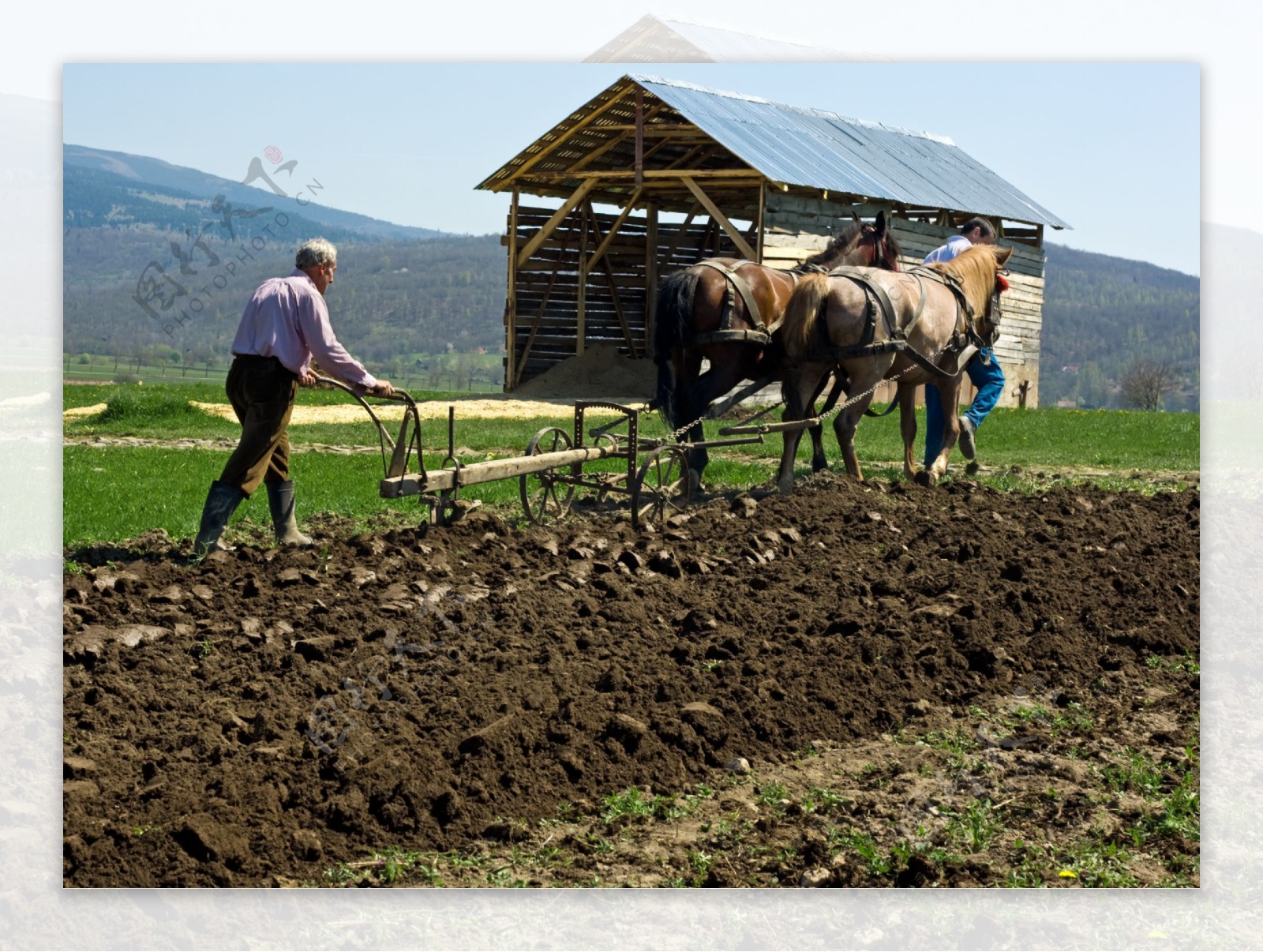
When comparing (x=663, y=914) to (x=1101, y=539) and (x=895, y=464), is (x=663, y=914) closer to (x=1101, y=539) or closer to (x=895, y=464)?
(x=1101, y=539)

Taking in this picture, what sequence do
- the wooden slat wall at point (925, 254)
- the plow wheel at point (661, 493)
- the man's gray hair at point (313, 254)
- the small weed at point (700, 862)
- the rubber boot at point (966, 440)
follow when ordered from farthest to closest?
the wooden slat wall at point (925, 254) < the rubber boot at point (966, 440) < the plow wheel at point (661, 493) < the man's gray hair at point (313, 254) < the small weed at point (700, 862)

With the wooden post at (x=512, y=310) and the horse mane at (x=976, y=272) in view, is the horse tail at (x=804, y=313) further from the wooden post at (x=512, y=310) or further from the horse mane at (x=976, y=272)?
the wooden post at (x=512, y=310)

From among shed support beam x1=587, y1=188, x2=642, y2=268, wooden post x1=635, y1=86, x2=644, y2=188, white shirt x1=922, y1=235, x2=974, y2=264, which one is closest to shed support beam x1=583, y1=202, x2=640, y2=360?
shed support beam x1=587, y1=188, x2=642, y2=268

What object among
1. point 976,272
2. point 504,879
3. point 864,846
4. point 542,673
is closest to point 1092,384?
point 976,272

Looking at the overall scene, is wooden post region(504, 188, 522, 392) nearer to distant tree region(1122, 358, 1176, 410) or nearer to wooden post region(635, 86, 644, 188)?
wooden post region(635, 86, 644, 188)

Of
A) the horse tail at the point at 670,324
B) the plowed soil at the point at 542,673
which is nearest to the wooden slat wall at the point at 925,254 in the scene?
the horse tail at the point at 670,324

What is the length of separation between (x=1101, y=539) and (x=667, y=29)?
172 inches

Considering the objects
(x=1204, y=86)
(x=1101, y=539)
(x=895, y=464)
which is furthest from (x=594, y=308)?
(x=1204, y=86)

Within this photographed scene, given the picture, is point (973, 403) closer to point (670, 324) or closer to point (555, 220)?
point (670, 324)

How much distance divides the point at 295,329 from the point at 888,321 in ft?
16.9

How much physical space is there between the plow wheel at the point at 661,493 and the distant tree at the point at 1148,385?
14066mm

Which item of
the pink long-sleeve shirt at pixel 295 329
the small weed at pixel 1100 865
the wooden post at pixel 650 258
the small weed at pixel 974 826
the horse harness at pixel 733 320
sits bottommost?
the small weed at pixel 1100 865

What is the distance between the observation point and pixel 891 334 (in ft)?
34.5

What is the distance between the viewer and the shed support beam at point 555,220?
21391 mm
